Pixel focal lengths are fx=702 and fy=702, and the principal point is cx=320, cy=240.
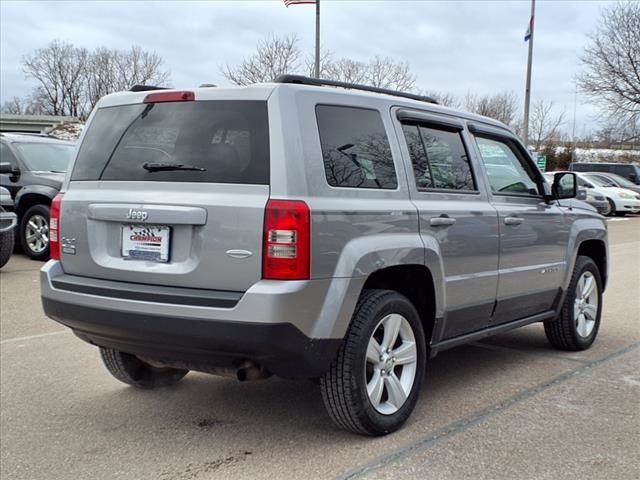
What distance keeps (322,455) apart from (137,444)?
1002 mm

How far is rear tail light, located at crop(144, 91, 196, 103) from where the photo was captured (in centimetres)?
368

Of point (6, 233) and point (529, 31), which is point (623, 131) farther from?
point (6, 233)

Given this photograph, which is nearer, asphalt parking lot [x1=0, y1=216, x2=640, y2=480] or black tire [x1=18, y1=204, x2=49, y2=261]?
asphalt parking lot [x1=0, y1=216, x2=640, y2=480]

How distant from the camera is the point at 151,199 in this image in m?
3.52

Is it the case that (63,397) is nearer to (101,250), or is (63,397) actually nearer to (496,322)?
(101,250)

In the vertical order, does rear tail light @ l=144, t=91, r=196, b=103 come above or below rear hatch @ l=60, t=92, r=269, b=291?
above

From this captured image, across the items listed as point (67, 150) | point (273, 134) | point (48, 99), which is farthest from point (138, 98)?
point (48, 99)

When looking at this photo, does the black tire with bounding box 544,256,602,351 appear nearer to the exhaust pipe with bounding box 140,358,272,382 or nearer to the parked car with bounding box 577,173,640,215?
the exhaust pipe with bounding box 140,358,272,382

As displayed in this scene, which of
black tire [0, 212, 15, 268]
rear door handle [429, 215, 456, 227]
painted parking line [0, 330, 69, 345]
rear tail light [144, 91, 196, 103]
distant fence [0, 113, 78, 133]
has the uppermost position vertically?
distant fence [0, 113, 78, 133]

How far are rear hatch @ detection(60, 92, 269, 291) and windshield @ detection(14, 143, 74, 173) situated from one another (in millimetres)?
7582

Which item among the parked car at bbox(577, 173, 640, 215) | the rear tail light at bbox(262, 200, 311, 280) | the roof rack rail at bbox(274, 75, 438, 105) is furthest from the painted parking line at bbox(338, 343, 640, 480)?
the parked car at bbox(577, 173, 640, 215)

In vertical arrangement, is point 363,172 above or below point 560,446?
above

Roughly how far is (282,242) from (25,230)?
332 inches

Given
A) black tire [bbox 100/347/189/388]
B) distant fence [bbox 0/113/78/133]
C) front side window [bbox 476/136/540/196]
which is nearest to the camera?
black tire [bbox 100/347/189/388]
